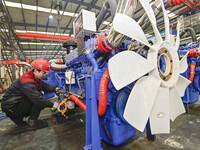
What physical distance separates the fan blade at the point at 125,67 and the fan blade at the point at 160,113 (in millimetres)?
256

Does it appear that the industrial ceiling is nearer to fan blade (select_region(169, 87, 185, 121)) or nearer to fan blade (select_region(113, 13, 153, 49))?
fan blade (select_region(113, 13, 153, 49))

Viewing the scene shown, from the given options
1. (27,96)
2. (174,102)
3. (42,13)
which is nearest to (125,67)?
(174,102)

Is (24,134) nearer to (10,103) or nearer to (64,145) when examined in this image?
(10,103)

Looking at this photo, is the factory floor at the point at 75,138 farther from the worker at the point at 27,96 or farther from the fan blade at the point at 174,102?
the fan blade at the point at 174,102

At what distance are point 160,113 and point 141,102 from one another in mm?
231

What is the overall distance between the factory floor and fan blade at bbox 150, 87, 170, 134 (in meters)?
0.59

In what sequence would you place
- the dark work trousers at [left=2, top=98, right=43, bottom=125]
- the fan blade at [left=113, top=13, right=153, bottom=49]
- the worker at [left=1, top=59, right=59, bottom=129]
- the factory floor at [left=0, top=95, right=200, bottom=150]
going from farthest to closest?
1. the dark work trousers at [left=2, top=98, right=43, bottom=125]
2. the worker at [left=1, top=59, right=59, bottom=129]
3. the factory floor at [left=0, top=95, right=200, bottom=150]
4. the fan blade at [left=113, top=13, right=153, bottom=49]

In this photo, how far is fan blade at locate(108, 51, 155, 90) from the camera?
2.27 ft

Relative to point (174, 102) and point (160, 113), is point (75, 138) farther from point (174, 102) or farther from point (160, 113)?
point (174, 102)

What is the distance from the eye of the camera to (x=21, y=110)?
1.89 m

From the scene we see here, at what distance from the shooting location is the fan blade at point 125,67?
2.27 ft

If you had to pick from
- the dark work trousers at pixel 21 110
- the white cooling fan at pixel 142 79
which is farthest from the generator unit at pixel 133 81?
the dark work trousers at pixel 21 110

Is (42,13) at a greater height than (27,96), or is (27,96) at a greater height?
(42,13)

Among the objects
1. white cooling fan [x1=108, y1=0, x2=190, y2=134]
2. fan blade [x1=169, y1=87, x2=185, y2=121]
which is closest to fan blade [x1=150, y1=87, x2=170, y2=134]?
white cooling fan [x1=108, y1=0, x2=190, y2=134]
